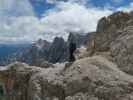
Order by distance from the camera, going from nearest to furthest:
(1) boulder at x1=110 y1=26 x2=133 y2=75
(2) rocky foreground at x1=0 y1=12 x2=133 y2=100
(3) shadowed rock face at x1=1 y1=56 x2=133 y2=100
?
1. (3) shadowed rock face at x1=1 y1=56 x2=133 y2=100
2. (2) rocky foreground at x1=0 y1=12 x2=133 y2=100
3. (1) boulder at x1=110 y1=26 x2=133 y2=75

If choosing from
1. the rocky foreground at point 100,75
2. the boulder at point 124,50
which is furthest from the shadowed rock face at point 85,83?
the boulder at point 124,50

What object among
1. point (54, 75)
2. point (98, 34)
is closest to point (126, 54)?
point (54, 75)

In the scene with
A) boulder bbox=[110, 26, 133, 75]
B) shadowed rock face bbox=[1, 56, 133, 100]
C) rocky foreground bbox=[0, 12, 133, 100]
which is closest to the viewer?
Answer: shadowed rock face bbox=[1, 56, 133, 100]

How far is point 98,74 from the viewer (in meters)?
21.8

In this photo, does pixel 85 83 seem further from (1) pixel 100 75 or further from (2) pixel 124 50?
(2) pixel 124 50

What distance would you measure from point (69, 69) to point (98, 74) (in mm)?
3114

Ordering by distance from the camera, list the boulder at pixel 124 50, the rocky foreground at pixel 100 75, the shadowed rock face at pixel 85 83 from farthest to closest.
Result: the boulder at pixel 124 50 < the rocky foreground at pixel 100 75 < the shadowed rock face at pixel 85 83

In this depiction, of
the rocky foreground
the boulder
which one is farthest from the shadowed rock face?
the boulder

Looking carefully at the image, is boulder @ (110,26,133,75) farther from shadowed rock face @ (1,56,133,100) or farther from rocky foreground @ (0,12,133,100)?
shadowed rock face @ (1,56,133,100)

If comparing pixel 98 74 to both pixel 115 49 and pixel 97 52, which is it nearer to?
pixel 115 49

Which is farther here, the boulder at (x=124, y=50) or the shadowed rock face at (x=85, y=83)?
the boulder at (x=124, y=50)

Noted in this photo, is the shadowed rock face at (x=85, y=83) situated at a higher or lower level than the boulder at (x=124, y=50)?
lower

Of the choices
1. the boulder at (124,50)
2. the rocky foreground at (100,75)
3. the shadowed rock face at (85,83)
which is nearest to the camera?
the shadowed rock face at (85,83)

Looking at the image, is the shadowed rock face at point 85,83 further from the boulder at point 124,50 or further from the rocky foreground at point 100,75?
the boulder at point 124,50
